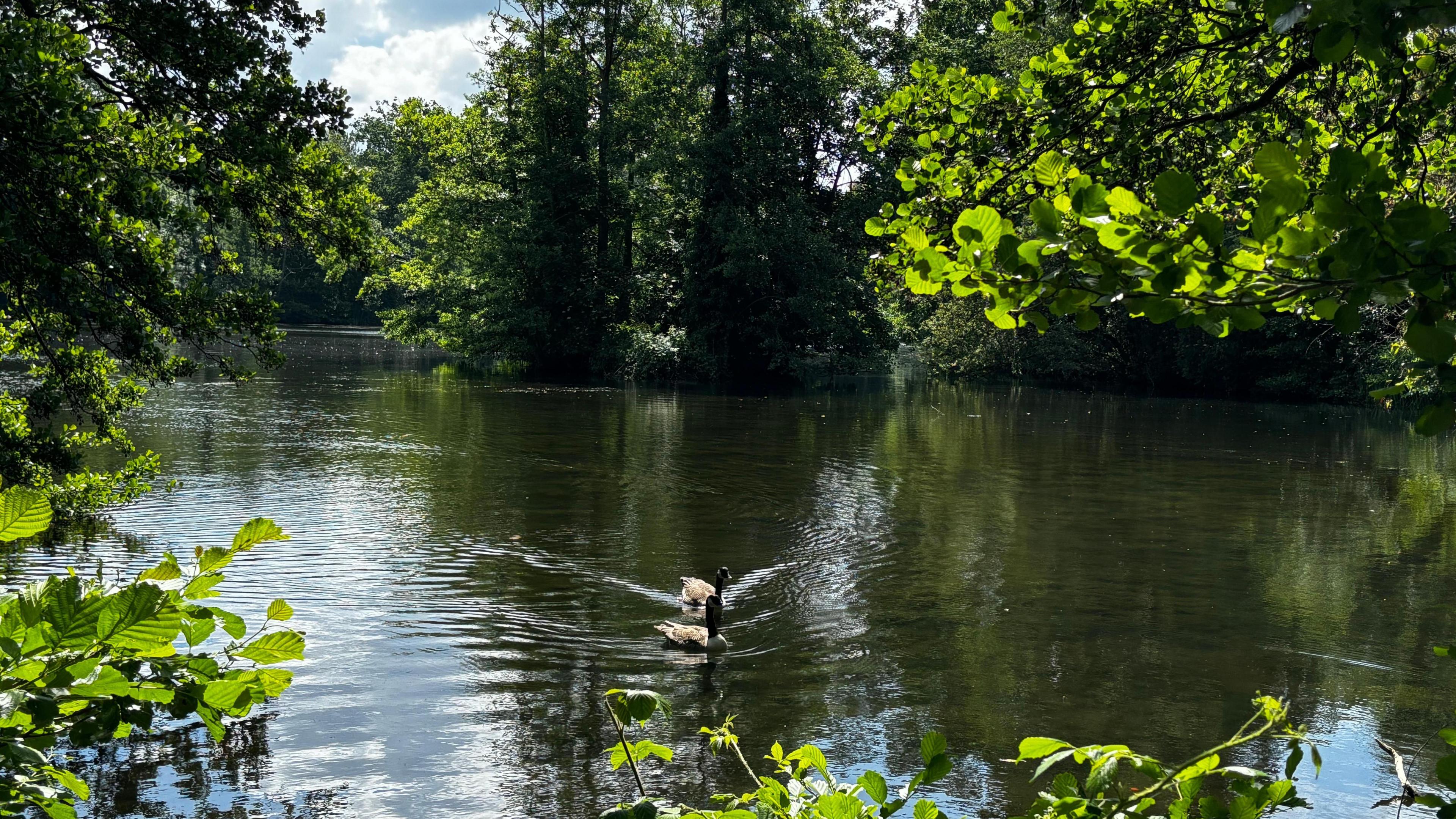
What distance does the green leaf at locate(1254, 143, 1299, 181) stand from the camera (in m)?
1.61

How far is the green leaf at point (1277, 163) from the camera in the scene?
1613mm

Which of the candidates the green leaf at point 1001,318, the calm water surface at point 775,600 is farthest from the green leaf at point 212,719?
the calm water surface at point 775,600

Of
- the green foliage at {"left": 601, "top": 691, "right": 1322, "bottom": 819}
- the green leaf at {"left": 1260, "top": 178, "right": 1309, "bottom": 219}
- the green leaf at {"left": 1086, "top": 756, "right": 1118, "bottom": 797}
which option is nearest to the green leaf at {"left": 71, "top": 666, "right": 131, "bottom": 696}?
the green foliage at {"left": 601, "top": 691, "right": 1322, "bottom": 819}

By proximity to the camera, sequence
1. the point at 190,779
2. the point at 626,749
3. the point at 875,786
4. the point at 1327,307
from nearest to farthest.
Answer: the point at 1327,307 < the point at 875,786 < the point at 626,749 < the point at 190,779

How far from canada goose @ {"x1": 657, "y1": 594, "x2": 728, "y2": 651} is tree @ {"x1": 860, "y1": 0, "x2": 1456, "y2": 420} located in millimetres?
4244

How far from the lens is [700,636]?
29.1ft

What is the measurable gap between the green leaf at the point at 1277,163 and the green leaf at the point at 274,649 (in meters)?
1.82

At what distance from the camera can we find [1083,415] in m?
30.4

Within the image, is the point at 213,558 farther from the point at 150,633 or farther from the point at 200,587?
the point at 150,633

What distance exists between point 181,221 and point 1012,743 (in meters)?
7.46

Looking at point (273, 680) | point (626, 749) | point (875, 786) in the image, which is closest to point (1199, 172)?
point (875, 786)

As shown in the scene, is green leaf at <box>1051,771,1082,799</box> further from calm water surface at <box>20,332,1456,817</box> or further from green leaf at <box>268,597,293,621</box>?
calm water surface at <box>20,332,1456,817</box>

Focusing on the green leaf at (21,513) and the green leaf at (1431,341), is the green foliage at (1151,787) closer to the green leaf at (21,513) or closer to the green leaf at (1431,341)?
the green leaf at (1431,341)

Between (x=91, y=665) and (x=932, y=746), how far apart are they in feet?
5.03
